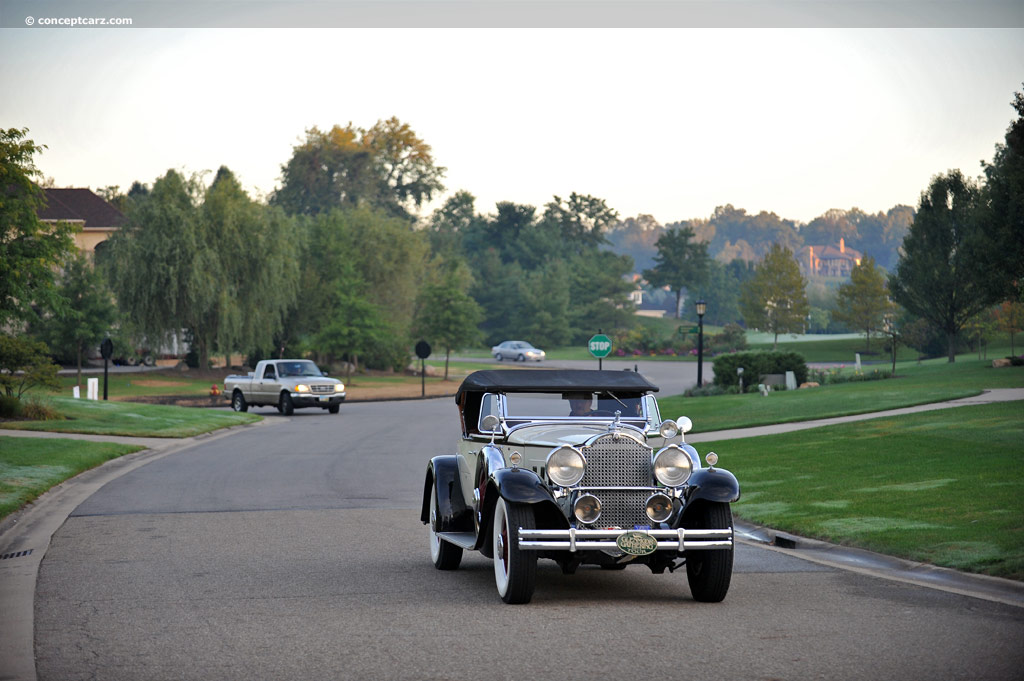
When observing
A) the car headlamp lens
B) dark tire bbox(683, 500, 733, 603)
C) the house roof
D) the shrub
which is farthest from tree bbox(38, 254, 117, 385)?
dark tire bbox(683, 500, 733, 603)

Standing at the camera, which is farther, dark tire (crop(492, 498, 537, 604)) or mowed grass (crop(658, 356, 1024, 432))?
mowed grass (crop(658, 356, 1024, 432))

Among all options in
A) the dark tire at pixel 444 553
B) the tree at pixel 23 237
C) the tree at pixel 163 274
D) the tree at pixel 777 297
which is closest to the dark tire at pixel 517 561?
the dark tire at pixel 444 553

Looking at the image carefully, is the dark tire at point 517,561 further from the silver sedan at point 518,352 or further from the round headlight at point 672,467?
the silver sedan at point 518,352

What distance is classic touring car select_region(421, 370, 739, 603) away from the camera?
8164 mm

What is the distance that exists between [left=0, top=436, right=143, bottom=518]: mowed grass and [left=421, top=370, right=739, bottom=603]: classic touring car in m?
7.94

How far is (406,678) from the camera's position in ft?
20.1

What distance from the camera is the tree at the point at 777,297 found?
287ft

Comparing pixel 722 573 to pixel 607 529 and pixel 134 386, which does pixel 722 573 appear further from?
pixel 134 386

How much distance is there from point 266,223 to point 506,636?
50498 millimetres

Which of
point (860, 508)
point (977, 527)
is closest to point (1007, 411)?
point (860, 508)

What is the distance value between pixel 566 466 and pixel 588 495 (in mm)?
289

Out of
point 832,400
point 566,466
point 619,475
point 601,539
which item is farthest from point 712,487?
point 832,400

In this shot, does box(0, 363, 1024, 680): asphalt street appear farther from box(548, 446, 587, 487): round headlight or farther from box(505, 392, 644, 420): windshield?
box(505, 392, 644, 420): windshield

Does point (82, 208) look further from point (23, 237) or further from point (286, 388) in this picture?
point (23, 237)
